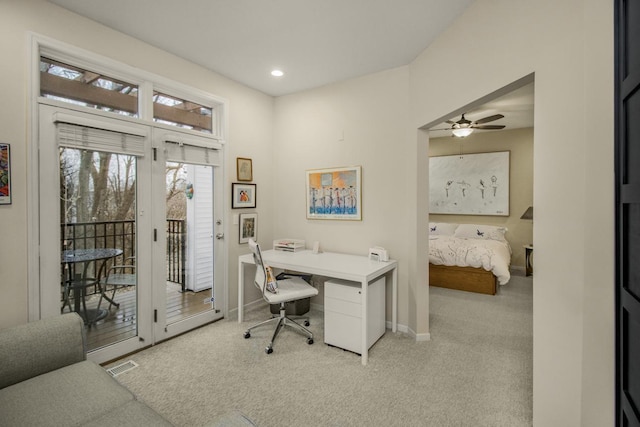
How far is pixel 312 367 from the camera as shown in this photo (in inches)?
97.7

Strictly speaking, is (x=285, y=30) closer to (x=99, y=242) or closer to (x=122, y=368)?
(x=99, y=242)

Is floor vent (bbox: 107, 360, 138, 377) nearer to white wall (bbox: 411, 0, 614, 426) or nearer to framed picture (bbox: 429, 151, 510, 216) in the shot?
white wall (bbox: 411, 0, 614, 426)

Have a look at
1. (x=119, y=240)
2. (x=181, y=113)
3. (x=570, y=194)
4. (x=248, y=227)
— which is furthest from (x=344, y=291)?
(x=181, y=113)

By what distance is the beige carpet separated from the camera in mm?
1934

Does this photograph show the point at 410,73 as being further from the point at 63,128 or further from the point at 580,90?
the point at 63,128

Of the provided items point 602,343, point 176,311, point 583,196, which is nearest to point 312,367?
point 176,311

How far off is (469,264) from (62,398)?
4.72 m

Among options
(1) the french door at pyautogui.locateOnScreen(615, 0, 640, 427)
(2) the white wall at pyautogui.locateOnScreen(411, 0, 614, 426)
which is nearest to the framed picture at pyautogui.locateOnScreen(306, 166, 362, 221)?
(2) the white wall at pyautogui.locateOnScreen(411, 0, 614, 426)

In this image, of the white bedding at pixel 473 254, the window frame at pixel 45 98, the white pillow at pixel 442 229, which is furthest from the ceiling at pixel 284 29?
the white pillow at pixel 442 229

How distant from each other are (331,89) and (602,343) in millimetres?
3316

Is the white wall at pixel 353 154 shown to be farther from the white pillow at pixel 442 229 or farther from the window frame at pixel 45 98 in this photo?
the white pillow at pixel 442 229

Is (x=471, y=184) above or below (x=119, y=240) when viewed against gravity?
above

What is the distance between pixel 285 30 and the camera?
8.21 feet

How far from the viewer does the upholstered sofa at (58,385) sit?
4.34 ft
